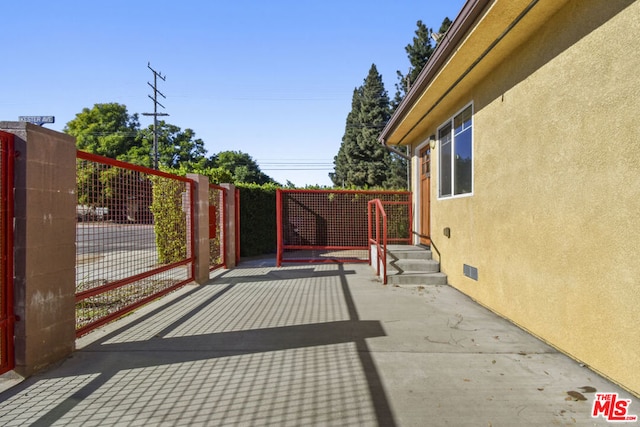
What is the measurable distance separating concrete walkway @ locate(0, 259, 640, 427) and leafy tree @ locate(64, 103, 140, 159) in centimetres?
4164

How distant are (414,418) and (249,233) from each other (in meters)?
9.24

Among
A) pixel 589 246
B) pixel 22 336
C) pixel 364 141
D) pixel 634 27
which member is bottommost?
pixel 22 336

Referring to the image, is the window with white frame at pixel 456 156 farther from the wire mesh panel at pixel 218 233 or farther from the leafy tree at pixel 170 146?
the leafy tree at pixel 170 146

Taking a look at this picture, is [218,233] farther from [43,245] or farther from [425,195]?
[43,245]

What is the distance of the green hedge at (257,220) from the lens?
10.9 metres

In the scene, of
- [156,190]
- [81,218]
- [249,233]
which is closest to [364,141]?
[249,233]

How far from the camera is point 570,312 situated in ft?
10.4

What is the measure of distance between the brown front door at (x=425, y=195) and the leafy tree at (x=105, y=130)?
129ft

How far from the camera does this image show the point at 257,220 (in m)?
11.3

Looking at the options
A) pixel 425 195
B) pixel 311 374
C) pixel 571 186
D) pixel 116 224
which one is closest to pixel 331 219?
pixel 425 195

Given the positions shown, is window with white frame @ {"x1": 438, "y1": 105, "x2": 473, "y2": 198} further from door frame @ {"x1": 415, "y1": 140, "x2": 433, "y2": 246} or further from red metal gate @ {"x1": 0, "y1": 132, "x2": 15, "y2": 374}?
red metal gate @ {"x1": 0, "y1": 132, "x2": 15, "y2": 374}

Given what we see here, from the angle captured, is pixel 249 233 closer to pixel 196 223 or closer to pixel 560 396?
pixel 196 223

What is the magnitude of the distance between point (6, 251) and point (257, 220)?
853 cm

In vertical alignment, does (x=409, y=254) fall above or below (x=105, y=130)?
below
